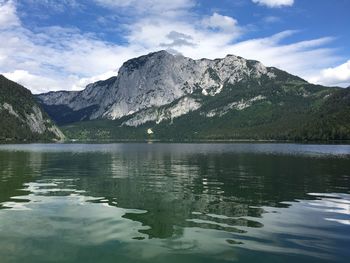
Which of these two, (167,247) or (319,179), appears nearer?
(167,247)

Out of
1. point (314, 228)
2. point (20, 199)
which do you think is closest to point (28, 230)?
point (20, 199)

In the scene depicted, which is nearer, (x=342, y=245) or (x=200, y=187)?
(x=342, y=245)

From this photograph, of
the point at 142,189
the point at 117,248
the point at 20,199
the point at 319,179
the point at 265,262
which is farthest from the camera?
the point at 319,179

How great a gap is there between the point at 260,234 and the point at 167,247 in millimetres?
6944

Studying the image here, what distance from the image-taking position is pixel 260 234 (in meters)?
25.5

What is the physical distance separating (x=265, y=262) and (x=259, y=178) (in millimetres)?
40578

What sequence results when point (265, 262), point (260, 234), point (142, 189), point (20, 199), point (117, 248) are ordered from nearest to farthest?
point (265, 262) → point (117, 248) → point (260, 234) → point (20, 199) → point (142, 189)

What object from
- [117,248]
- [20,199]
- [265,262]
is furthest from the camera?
[20,199]

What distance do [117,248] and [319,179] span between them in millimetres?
44302

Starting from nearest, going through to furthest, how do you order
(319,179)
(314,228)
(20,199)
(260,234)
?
(260,234), (314,228), (20,199), (319,179)

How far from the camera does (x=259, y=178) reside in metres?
59.5

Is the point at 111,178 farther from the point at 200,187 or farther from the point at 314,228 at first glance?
the point at 314,228

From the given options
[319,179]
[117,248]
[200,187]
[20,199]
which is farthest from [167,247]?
[319,179]

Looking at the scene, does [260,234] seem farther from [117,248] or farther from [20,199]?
[20,199]
